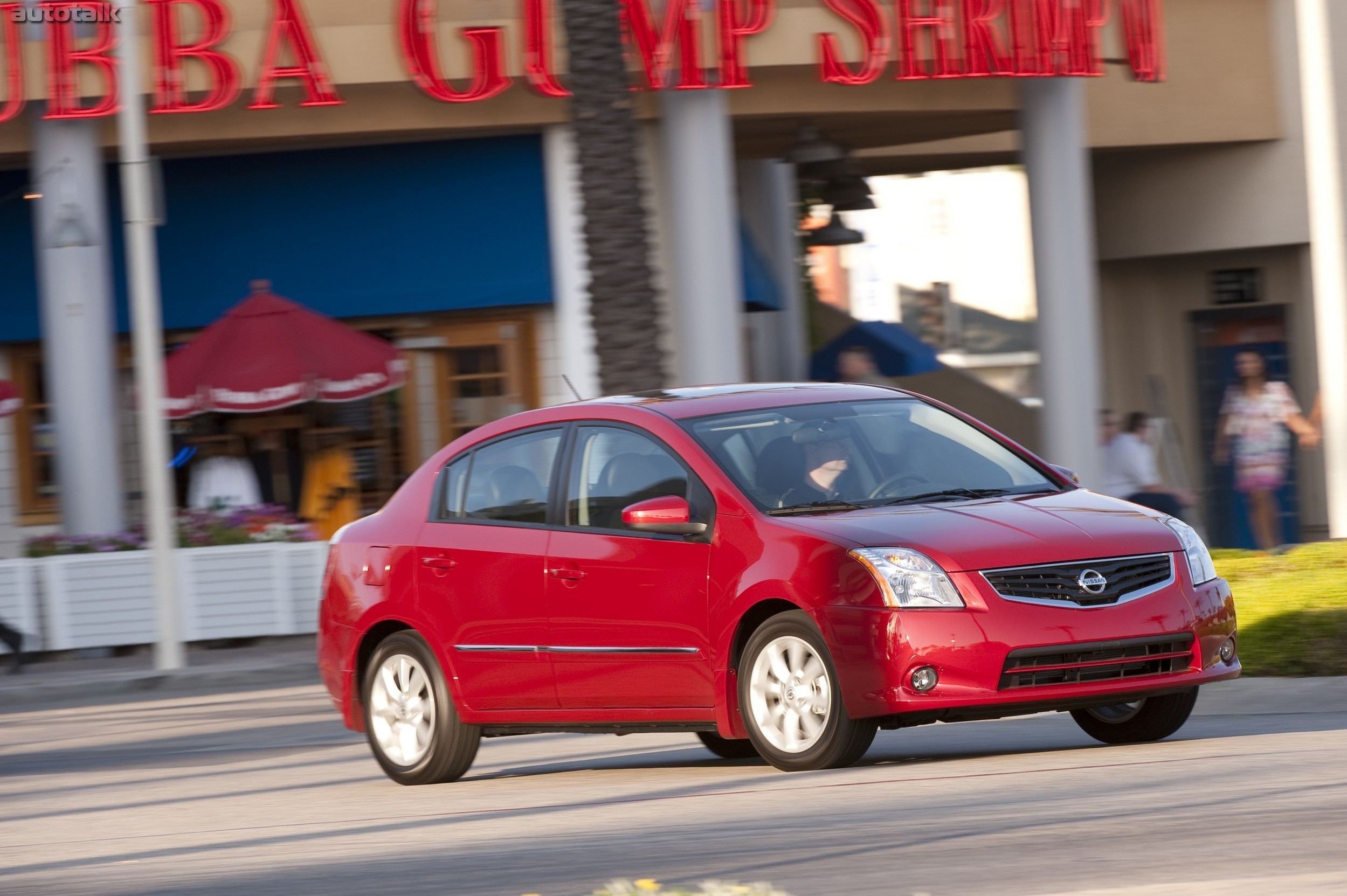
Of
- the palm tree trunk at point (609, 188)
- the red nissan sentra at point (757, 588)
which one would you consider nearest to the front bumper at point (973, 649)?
the red nissan sentra at point (757, 588)

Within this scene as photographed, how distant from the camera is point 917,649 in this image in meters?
7.49

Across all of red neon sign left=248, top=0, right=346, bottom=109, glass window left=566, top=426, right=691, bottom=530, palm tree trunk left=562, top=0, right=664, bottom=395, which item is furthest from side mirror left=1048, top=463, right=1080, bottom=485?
red neon sign left=248, top=0, right=346, bottom=109

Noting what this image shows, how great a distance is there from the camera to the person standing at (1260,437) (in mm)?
18562

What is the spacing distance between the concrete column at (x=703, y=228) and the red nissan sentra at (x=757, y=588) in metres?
10.0

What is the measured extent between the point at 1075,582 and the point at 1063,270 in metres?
13.7

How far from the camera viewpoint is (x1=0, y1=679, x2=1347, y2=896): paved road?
6070 mm

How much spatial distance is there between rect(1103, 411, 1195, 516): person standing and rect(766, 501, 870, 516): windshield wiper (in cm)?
1033

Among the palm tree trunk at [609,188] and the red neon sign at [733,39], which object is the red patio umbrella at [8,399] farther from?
the red neon sign at [733,39]

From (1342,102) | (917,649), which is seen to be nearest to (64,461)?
(1342,102)

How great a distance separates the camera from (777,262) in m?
25.9

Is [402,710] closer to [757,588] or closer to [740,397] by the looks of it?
[740,397]

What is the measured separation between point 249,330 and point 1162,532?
11549mm

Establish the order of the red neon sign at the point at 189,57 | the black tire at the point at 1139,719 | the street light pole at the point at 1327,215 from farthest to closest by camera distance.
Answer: the red neon sign at the point at 189,57, the street light pole at the point at 1327,215, the black tire at the point at 1139,719

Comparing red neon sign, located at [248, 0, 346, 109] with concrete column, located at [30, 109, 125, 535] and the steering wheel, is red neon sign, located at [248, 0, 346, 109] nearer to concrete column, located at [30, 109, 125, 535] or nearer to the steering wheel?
concrete column, located at [30, 109, 125, 535]
